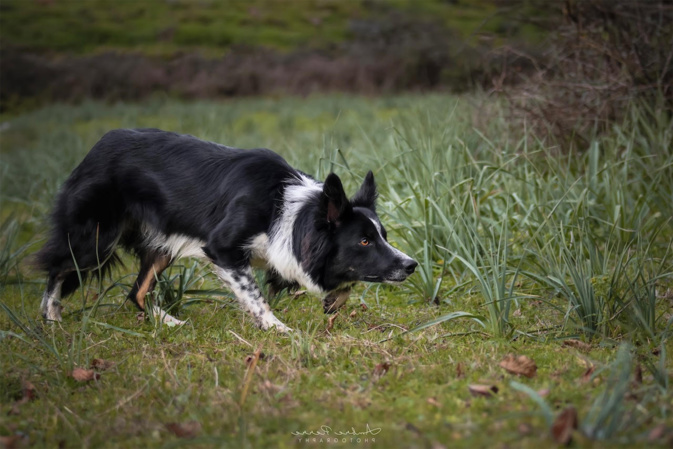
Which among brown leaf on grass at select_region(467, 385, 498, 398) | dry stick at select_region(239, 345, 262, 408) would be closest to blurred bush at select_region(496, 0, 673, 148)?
brown leaf on grass at select_region(467, 385, 498, 398)

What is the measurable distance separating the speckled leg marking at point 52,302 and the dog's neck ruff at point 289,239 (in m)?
1.32

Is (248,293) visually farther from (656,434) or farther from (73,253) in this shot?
(656,434)

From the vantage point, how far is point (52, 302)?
158 inches

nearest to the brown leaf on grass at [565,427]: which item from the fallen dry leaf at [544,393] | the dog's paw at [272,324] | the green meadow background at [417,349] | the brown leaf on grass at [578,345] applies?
the green meadow background at [417,349]

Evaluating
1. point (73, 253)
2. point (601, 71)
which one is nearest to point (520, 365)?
point (73, 253)

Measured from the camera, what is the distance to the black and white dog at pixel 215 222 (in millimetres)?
3674

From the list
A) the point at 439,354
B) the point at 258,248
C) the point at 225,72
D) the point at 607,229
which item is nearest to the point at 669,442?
the point at 439,354

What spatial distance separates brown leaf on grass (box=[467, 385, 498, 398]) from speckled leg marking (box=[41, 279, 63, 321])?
2598 millimetres

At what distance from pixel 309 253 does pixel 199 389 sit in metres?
1.10

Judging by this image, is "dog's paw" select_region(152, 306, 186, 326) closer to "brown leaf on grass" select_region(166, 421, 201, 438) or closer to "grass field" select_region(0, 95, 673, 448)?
"grass field" select_region(0, 95, 673, 448)

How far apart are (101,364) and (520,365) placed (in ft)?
6.53

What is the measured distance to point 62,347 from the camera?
345 centimetres

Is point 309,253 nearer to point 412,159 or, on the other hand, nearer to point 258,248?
point 258,248

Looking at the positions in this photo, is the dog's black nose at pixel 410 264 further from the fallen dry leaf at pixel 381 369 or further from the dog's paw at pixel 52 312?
the dog's paw at pixel 52 312
